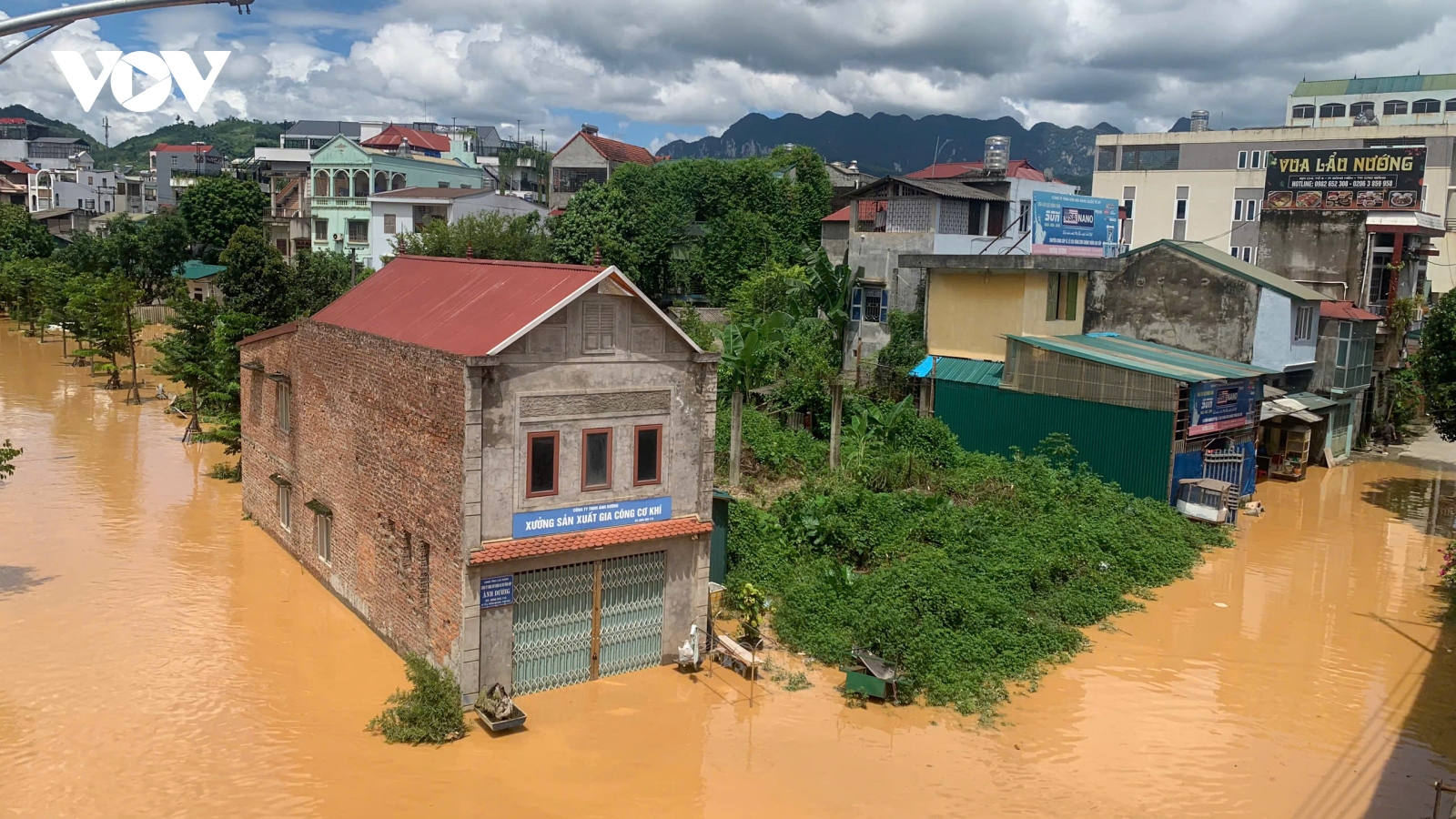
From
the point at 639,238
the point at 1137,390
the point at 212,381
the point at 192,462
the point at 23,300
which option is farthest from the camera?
the point at 23,300

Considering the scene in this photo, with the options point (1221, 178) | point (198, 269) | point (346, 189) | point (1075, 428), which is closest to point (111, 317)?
point (346, 189)

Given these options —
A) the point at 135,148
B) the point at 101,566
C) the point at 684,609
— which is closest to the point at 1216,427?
the point at 684,609

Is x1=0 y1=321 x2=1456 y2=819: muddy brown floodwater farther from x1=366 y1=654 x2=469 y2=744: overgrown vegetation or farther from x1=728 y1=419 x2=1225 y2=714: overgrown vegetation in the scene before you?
x1=728 y1=419 x2=1225 y2=714: overgrown vegetation

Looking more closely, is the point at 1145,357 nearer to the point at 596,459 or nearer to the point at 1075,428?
the point at 1075,428

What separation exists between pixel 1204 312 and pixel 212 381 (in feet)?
92.6

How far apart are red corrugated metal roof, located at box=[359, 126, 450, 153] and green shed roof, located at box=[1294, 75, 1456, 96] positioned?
61.6m

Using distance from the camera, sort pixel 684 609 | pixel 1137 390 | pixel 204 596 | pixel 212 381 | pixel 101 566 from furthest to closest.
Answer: pixel 212 381, pixel 1137 390, pixel 101 566, pixel 204 596, pixel 684 609

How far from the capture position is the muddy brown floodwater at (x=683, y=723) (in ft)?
38.0

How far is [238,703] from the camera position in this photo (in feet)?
44.3

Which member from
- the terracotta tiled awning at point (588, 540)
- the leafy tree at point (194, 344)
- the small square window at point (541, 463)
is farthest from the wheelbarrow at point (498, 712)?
the leafy tree at point (194, 344)

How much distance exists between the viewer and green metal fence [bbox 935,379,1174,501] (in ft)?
77.4

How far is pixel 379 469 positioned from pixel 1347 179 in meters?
31.4

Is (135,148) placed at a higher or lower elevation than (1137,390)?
higher

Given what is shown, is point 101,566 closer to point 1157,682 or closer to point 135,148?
point 1157,682
